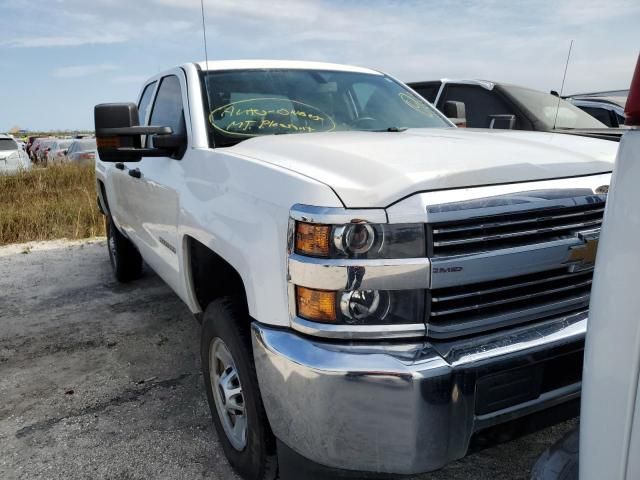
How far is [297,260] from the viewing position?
1.75 m

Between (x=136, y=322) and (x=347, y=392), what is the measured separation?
10.4ft

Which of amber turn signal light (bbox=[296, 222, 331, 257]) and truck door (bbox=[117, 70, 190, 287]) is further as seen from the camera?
truck door (bbox=[117, 70, 190, 287])

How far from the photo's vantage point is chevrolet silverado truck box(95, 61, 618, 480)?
1683 mm

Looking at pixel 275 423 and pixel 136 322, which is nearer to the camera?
pixel 275 423

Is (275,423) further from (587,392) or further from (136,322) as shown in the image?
(136,322)

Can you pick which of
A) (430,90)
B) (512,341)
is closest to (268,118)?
(512,341)

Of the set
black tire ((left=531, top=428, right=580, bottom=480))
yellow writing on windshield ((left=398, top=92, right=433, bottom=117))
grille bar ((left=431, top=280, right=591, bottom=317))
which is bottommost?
Answer: black tire ((left=531, top=428, right=580, bottom=480))

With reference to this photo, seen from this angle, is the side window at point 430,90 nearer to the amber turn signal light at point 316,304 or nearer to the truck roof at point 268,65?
the truck roof at point 268,65

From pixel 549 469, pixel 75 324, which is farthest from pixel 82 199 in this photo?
pixel 549 469

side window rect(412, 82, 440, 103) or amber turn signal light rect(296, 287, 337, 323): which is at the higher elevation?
side window rect(412, 82, 440, 103)

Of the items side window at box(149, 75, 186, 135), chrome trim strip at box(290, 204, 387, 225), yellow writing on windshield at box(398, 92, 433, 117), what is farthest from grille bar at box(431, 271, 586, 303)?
yellow writing on windshield at box(398, 92, 433, 117)

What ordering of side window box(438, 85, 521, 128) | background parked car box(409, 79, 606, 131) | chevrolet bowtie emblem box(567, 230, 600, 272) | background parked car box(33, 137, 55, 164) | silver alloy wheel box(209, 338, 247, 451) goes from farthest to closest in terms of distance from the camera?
1. background parked car box(33, 137, 55, 164)
2. side window box(438, 85, 521, 128)
3. background parked car box(409, 79, 606, 131)
4. silver alloy wheel box(209, 338, 247, 451)
5. chevrolet bowtie emblem box(567, 230, 600, 272)

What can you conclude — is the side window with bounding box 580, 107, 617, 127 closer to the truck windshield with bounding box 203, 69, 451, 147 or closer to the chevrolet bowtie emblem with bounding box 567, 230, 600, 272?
the truck windshield with bounding box 203, 69, 451, 147

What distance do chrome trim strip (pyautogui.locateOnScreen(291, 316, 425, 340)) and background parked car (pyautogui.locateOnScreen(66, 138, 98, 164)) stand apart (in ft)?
44.3
